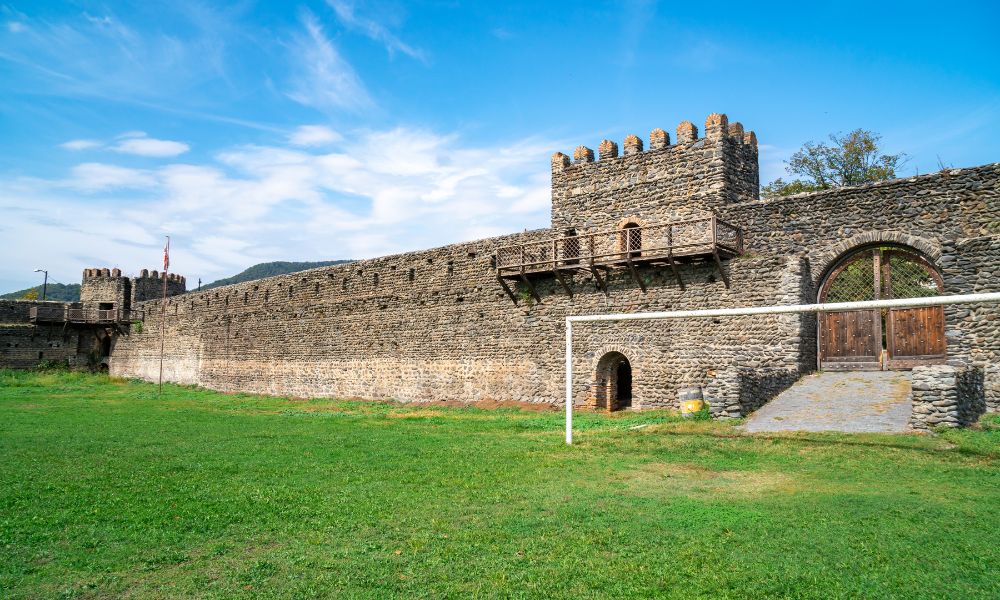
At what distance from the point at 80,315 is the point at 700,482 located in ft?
178

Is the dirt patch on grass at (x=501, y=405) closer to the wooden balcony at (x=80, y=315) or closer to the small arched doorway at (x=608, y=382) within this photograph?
the small arched doorway at (x=608, y=382)

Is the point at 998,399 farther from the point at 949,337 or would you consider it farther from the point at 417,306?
the point at 417,306

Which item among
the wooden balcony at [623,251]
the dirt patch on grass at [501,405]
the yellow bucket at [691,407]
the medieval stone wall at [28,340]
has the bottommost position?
the dirt patch on grass at [501,405]

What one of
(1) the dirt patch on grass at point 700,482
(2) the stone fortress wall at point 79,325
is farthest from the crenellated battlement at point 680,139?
(2) the stone fortress wall at point 79,325

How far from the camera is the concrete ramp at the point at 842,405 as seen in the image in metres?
12.6

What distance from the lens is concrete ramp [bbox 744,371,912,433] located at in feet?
41.5

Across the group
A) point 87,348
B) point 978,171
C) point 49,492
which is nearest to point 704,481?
point 49,492

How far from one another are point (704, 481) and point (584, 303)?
12.9 m

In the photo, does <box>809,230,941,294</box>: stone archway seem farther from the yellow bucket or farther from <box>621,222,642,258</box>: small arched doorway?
<box>621,222,642,258</box>: small arched doorway

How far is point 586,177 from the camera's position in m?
22.7

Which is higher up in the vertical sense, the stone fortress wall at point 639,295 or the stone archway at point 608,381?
the stone fortress wall at point 639,295

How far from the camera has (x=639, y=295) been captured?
20500mm

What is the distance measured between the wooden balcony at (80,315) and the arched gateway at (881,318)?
45993 millimetres

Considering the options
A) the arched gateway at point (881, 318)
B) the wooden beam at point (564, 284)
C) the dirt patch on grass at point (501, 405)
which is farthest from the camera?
the dirt patch on grass at point (501, 405)
